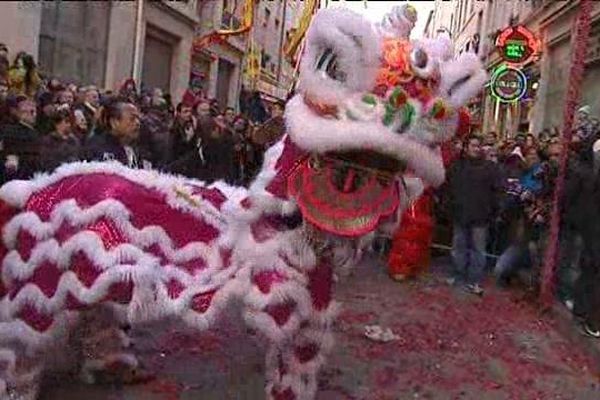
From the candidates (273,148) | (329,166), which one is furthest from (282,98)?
(329,166)

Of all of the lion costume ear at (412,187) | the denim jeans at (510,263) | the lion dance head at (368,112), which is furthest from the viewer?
the denim jeans at (510,263)

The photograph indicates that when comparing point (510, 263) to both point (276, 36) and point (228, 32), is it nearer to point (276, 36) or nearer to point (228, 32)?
point (276, 36)

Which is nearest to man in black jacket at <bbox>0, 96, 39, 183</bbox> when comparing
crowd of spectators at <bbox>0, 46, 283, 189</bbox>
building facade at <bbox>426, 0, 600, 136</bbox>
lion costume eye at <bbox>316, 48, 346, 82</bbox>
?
crowd of spectators at <bbox>0, 46, 283, 189</bbox>

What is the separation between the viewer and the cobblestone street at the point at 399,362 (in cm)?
467

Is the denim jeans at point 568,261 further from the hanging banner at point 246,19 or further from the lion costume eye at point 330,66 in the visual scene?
the lion costume eye at point 330,66

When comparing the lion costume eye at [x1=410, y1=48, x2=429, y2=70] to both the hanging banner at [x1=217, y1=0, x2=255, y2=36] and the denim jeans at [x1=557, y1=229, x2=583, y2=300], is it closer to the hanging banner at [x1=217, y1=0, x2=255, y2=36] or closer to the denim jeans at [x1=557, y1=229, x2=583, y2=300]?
the hanging banner at [x1=217, y1=0, x2=255, y2=36]

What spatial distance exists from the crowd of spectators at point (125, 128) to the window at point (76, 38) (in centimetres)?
59

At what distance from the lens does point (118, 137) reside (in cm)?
491

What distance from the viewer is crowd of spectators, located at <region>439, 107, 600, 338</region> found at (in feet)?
22.4

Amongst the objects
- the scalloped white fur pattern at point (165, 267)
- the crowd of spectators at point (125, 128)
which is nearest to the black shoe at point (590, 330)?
the crowd of spectators at point (125, 128)

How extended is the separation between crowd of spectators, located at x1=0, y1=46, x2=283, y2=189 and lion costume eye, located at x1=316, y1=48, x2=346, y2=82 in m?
0.65

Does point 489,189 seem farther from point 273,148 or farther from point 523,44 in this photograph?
point 273,148

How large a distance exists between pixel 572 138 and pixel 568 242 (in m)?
0.89

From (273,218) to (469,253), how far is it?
16.8 ft
